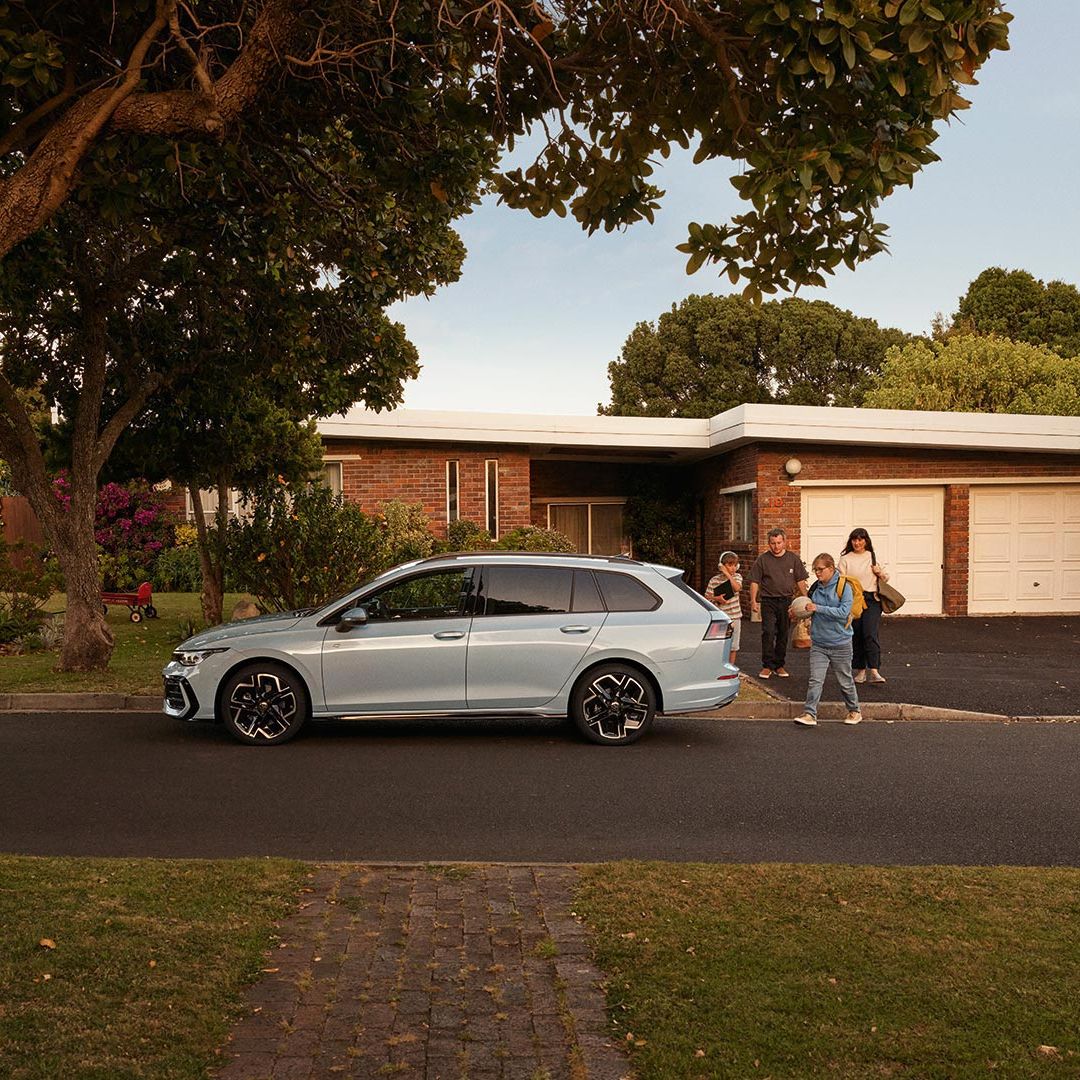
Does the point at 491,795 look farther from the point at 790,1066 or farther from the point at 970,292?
the point at 970,292

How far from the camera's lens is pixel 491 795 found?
301 inches

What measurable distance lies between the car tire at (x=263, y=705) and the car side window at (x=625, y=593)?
2.75 m

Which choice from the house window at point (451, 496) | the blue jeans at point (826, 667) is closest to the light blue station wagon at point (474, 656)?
the blue jeans at point (826, 667)

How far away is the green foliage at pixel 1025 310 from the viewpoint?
172 feet

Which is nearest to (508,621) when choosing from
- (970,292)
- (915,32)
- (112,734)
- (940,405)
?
(112,734)

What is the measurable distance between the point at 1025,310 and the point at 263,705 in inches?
2072

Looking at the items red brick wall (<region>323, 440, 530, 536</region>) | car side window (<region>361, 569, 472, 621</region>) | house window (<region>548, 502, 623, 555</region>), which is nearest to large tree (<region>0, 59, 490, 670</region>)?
car side window (<region>361, 569, 472, 621</region>)

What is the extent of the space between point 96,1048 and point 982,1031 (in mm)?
Result: 2902

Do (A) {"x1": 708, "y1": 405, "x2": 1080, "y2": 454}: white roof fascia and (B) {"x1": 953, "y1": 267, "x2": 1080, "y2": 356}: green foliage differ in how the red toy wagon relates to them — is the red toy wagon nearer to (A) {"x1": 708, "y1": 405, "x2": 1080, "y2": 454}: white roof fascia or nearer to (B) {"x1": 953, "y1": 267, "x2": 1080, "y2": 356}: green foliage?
(A) {"x1": 708, "y1": 405, "x2": 1080, "y2": 454}: white roof fascia

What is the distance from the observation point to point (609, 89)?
21.6ft

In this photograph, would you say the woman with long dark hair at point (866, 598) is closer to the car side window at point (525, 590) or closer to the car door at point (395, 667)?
the car side window at point (525, 590)

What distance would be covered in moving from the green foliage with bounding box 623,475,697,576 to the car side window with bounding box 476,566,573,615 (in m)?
15.9

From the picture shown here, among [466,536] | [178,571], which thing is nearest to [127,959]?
[466,536]

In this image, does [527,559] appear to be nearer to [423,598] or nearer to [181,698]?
[423,598]
